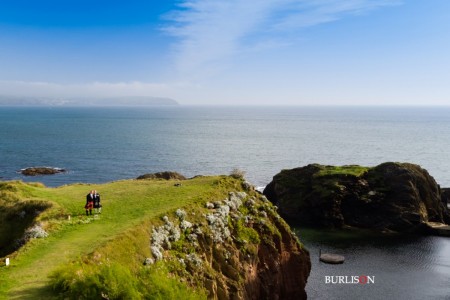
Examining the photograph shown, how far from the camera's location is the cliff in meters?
19.5

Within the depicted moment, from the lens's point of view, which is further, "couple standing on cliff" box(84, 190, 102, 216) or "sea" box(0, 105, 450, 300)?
"sea" box(0, 105, 450, 300)

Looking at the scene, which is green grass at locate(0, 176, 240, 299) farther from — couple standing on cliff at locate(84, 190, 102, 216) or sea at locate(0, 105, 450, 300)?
sea at locate(0, 105, 450, 300)

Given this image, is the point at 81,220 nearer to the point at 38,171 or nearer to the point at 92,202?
the point at 92,202

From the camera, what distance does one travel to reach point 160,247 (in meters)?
26.0

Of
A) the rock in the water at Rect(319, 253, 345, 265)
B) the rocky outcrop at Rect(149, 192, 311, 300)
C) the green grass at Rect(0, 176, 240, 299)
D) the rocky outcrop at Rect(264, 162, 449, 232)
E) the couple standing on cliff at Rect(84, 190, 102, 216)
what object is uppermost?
the couple standing on cliff at Rect(84, 190, 102, 216)

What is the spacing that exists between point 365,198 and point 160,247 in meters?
69.9

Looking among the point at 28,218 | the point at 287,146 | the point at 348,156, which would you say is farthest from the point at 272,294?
the point at 287,146

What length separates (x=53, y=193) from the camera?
38438mm

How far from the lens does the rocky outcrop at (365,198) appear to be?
82.4 metres

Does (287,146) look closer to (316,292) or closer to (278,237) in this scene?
(316,292)

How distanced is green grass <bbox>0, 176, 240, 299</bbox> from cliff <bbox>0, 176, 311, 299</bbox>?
0.08 meters

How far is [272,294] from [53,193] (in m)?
23.1

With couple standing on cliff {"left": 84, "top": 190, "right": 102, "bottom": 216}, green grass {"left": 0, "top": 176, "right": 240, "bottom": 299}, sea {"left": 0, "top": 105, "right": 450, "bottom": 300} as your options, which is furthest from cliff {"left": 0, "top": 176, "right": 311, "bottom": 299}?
sea {"left": 0, "top": 105, "right": 450, "bottom": 300}

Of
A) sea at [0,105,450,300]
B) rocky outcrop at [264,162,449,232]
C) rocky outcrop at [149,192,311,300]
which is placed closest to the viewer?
rocky outcrop at [149,192,311,300]
